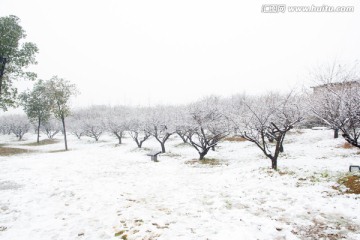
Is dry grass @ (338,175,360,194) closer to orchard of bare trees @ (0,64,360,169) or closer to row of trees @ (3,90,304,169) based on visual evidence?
orchard of bare trees @ (0,64,360,169)

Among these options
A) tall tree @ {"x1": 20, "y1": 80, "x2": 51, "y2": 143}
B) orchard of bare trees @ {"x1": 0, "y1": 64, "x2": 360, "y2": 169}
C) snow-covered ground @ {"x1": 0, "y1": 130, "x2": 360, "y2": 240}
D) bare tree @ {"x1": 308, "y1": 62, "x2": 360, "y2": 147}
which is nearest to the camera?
snow-covered ground @ {"x1": 0, "y1": 130, "x2": 360, "y2": 240}

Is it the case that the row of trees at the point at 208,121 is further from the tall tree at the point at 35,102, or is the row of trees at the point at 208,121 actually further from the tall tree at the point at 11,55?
the tall tree at the point at 11,55

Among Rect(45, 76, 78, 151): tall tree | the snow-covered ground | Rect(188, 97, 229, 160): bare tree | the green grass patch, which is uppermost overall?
Rect(45, 76, 78, 151): tall tree

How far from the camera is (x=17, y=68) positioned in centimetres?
2209

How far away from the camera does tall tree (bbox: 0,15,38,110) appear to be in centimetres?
2002

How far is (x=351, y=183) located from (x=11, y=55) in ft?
89.4

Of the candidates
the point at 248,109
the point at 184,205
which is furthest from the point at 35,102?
the point at 184,205

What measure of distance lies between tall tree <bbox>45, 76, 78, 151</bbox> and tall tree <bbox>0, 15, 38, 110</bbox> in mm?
13435

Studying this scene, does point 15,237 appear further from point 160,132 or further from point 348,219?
point 160,132

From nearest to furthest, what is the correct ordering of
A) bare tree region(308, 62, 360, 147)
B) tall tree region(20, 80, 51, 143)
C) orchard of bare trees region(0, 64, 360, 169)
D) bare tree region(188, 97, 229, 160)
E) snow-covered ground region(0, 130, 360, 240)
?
1. snow-covered ground region(0, 130, 360, 240)
2. bare tree region(308, 62, 360, 147)
3. orchard of bare trees region(0, 64, 360, 169)
4. bare tree region(188, 97, 229, 160)
5. tall tree region(20, 80, 51, 143)

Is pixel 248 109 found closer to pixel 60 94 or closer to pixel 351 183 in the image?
pixel 351 183

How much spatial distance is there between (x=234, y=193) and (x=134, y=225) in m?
5.33

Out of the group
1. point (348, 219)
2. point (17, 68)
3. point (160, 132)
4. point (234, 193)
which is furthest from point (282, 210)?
point (17, 68)

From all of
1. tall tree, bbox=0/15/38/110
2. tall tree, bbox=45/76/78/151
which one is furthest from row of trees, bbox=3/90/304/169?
tall tree, bbox=0/15/38/110
